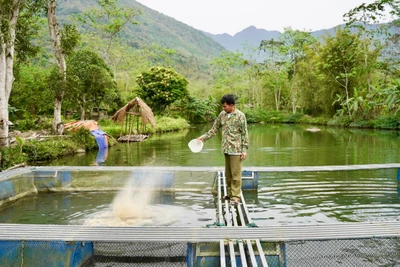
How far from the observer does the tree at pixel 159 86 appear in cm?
3222

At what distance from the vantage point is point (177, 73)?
112 feet

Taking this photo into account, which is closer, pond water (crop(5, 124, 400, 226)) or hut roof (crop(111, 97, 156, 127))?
pond water (crop(5, 124, 400, 226))

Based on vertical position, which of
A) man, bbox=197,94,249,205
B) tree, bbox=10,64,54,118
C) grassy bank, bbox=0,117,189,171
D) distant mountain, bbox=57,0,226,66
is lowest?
grassy bank, bbox=0,117,189,171

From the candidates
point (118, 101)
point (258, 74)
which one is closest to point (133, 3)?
point (258, 74)

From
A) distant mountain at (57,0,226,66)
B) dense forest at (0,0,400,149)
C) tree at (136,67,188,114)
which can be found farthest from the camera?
distant mountain at (57,0,226,66)

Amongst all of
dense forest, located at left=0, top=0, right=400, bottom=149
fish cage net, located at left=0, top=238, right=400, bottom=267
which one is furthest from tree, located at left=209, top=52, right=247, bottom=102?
fish cage net, located at left=0, top=238, right=400, bottom=267

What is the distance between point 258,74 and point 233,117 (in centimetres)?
4582

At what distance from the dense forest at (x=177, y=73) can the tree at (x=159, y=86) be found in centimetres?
9

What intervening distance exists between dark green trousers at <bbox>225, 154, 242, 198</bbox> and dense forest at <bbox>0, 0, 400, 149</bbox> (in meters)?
7.35

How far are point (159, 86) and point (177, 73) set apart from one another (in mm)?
2654

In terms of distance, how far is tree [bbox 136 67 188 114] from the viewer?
3222 centimetres

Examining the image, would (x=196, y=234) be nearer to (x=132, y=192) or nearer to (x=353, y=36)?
(x=132, y=192)

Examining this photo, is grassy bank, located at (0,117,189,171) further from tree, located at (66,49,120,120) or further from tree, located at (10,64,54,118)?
tree, located at (10,64,54,118)

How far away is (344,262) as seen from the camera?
384 cm
